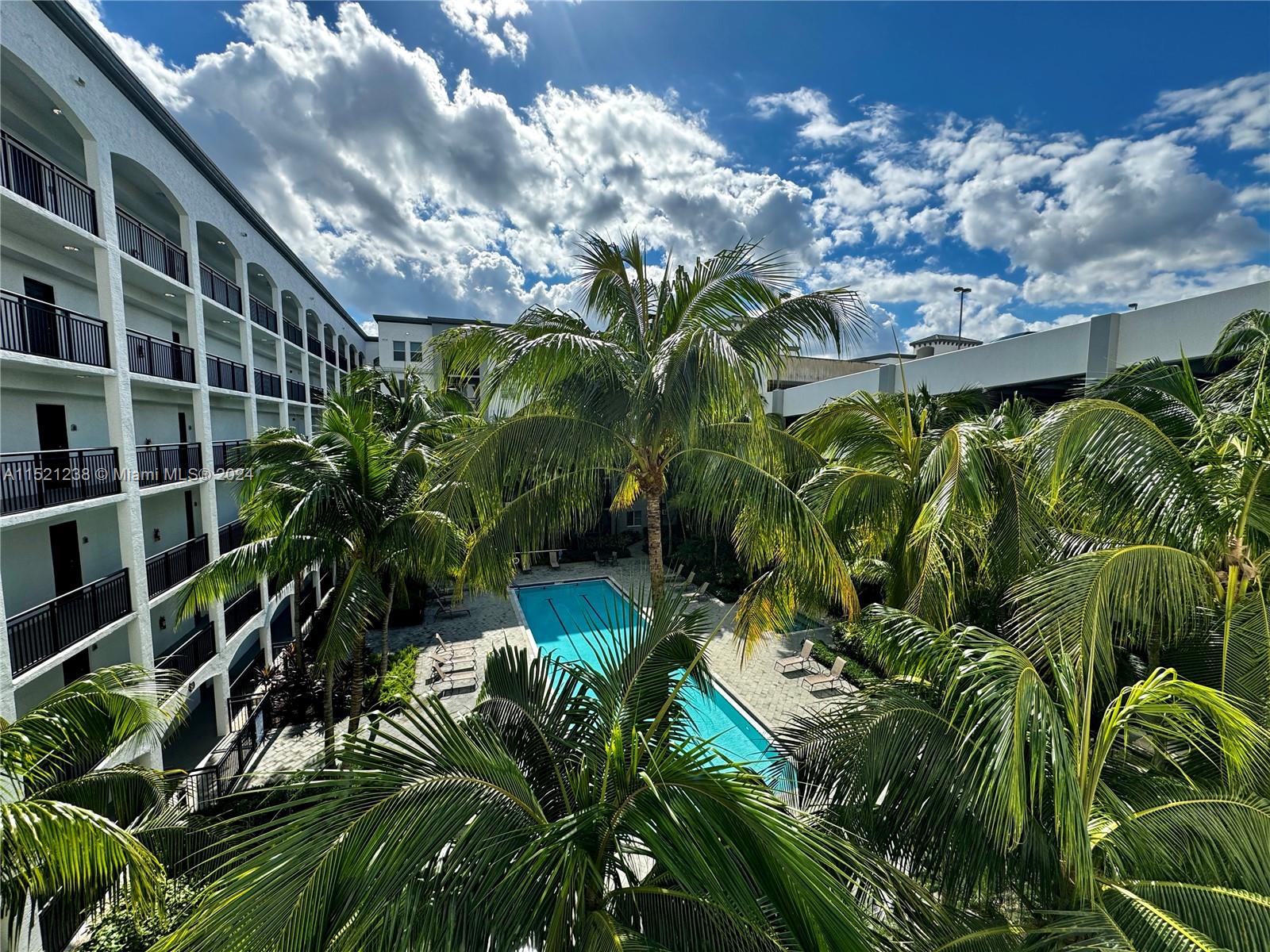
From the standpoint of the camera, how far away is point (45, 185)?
8508 mm

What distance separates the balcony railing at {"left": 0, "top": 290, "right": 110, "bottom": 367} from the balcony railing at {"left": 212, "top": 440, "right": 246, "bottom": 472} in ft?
12.8

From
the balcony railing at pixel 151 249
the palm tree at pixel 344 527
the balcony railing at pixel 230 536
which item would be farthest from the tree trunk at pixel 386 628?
the balcony railing at pixel 151 249

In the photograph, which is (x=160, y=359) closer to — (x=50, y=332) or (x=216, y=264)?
(x=50, y=332)

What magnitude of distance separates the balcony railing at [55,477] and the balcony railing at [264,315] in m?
8.39

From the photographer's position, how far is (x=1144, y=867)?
136 inches

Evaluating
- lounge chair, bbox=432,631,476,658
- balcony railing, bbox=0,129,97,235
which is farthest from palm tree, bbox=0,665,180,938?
lounge chair, bbox=432,631,476,658

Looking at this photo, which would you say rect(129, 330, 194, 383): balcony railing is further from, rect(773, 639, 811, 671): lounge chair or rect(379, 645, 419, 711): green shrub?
rect(773, 639, 811, 671): lounge chair

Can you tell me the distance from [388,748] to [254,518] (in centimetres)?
844

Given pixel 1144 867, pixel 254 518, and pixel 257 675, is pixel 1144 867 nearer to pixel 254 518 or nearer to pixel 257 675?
pixel 254 518

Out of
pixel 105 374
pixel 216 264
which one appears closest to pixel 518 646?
pixel 105 374

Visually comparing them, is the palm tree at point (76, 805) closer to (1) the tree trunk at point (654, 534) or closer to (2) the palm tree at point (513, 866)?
(2) the palm tree at point (513, 866)

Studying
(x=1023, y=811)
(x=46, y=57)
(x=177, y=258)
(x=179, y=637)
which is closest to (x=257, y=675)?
(x=179, y=637)

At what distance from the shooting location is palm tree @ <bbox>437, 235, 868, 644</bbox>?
6.07 meters

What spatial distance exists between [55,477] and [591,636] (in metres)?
11.8
